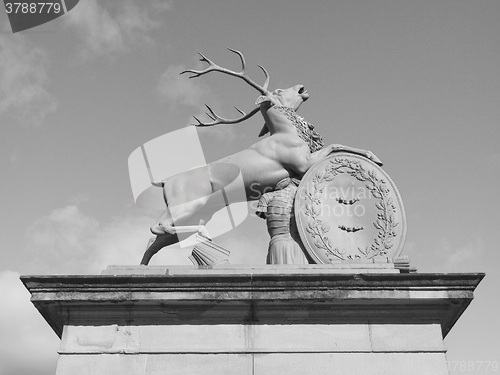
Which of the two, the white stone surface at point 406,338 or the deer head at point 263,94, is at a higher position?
the deer head at point 263,94

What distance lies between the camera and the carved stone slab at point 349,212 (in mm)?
8094

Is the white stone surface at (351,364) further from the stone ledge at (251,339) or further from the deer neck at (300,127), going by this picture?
the deer neck at (300,127)

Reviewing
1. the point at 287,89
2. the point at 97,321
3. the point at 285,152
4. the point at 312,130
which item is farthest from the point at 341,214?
the point at 97,321

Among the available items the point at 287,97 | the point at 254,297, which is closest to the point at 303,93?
the point at 287,97

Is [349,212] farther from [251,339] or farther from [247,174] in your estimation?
[251,339]

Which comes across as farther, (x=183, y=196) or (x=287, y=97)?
(x=287, y=97)

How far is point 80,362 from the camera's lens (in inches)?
271

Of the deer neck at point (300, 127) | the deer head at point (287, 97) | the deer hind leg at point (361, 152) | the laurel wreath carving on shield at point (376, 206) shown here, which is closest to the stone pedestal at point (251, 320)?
the laurel wreath carving on shield at point (376, 206)

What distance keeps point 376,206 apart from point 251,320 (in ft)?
9.04

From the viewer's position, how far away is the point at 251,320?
709cm

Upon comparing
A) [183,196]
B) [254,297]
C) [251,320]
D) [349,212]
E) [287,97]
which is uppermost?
[287,97]

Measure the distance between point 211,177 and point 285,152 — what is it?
51.1 inches

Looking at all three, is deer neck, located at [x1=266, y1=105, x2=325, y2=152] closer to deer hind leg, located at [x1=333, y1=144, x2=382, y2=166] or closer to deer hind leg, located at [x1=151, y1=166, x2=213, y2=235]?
deer hind leg, located at [x1=333, y1=144, x2=382, y2=166]

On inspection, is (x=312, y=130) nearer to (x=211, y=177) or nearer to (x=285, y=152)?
(x=285, y=152)
